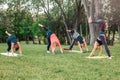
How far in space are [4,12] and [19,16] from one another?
A: 3.04 meters

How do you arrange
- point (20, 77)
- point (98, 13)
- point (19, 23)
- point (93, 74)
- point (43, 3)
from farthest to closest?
1. point (19, 23)
2. point (43, 3)
3. point (98, 13)
4. point (93, 74)
5. point (20, 77)

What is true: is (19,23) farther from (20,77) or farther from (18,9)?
(20,77)

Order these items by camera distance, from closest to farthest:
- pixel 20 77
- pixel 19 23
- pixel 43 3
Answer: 1. pixel 20 77
2. pixel 43 3
3. pixel 19 23

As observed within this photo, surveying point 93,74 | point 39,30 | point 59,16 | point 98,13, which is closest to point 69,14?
point 59,16

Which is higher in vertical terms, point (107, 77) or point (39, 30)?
point (107, 77)

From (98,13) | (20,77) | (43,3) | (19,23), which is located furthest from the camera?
(19,23)

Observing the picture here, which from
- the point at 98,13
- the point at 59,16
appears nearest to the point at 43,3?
the point at 59,16

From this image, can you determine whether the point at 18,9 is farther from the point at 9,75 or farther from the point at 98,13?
the point at 9,75

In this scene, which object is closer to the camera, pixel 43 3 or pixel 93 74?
A: pixel 93 74

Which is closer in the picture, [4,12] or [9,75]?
[9,75]

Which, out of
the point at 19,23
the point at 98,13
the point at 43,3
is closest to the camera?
the point at 98,13

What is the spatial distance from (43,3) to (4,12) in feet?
28.3

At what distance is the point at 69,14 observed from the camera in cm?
5919

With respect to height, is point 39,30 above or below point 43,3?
below
